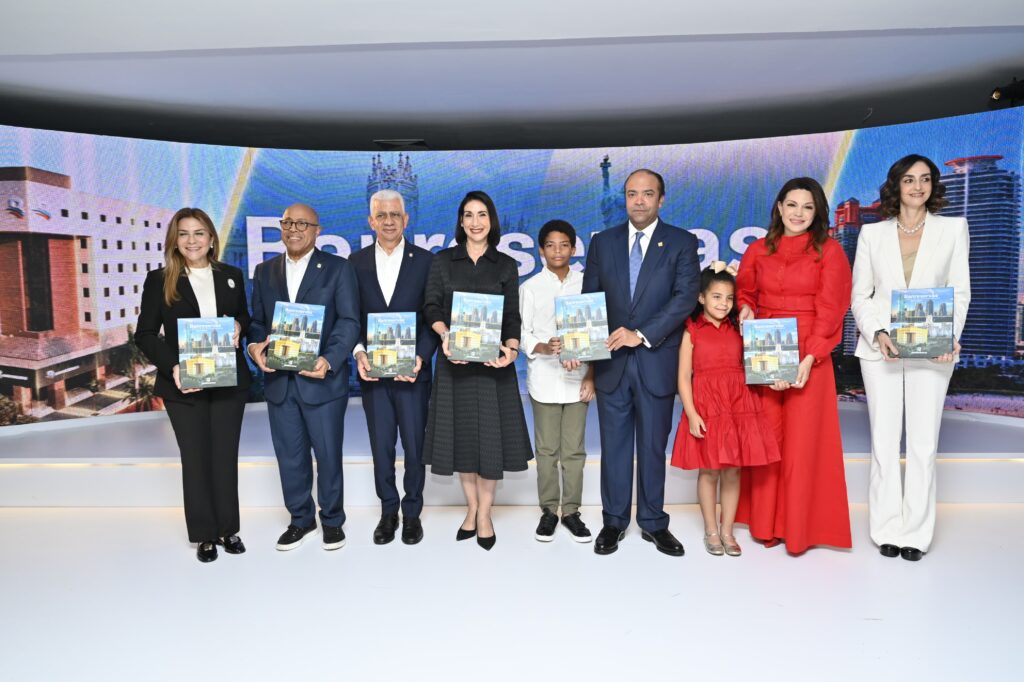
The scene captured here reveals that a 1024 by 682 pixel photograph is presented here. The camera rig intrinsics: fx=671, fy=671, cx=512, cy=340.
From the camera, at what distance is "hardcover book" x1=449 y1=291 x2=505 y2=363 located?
315cm

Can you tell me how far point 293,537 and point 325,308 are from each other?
121 cm

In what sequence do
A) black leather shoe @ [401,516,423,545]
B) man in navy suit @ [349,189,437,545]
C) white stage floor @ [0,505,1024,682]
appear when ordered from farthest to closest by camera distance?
black leather shoe @ [401,516,423,545] < man in navy suit @ [349,189,437,545] < white stage floor @ [0,505,1024,682]

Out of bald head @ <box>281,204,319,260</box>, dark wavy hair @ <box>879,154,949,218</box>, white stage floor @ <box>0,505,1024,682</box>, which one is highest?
dark wavy hair @ <box>879,154,949,218</box>

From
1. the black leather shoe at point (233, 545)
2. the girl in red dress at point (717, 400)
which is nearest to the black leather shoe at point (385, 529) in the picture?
the black leather shoe at point (233, 545)

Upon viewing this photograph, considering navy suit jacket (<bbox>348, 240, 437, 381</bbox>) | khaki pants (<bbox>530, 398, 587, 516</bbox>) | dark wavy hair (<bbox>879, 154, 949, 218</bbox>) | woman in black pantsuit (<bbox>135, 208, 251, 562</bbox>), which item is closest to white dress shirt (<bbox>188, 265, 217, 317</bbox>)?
woman in black pantsuit (<bbox>135, 208, 251, 562</bbox>)

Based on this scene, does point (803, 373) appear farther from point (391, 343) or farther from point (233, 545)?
point (233, 545)

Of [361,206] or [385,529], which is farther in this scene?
[361,206]

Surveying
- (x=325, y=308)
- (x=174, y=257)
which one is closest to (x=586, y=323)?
(x=325, y=308)

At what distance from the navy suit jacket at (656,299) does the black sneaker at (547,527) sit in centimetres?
80

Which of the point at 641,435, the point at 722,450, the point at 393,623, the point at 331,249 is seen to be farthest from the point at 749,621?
the point at 331,249

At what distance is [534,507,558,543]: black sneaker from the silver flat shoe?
0.78 metres

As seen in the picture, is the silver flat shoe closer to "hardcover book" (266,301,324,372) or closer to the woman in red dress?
the woman in red dress

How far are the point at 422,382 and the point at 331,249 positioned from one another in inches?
135

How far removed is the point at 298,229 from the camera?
324 cm
